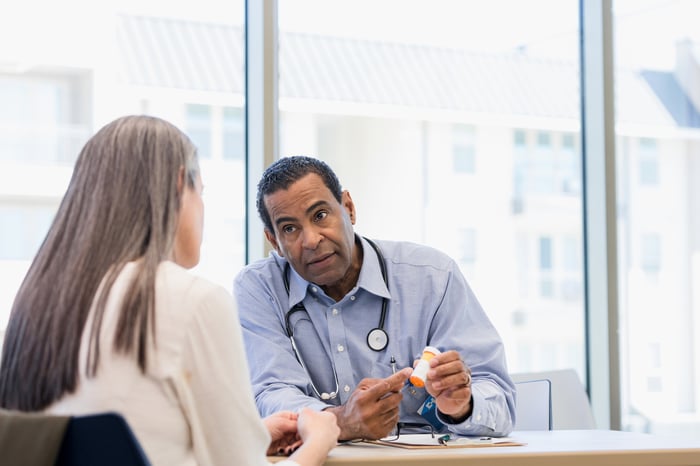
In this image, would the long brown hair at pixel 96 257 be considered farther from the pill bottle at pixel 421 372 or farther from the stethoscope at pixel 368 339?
the stethoscope at pixel 368 339

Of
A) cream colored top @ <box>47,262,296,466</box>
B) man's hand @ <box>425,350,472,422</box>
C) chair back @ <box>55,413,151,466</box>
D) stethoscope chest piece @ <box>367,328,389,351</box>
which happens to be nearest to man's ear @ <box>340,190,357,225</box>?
stethoscope chest piece @ <box>367,328,389,351</box>

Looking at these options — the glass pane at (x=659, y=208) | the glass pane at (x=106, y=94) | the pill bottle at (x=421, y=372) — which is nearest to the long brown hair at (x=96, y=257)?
the pill bottle at (x=421, y=372)

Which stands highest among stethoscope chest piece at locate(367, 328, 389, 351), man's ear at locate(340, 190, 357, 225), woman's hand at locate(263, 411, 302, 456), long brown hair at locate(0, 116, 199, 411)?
man's ear at locate(340, 190, 357, 225)

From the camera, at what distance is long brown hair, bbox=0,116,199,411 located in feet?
Result: 4.11

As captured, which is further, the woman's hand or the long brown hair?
the woman's hand

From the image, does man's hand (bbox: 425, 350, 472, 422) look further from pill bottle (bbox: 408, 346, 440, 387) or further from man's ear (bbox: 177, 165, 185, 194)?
man's ear (bbox: 177, 165, 185, 194)

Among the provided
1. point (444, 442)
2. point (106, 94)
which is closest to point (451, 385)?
point (444, 442)

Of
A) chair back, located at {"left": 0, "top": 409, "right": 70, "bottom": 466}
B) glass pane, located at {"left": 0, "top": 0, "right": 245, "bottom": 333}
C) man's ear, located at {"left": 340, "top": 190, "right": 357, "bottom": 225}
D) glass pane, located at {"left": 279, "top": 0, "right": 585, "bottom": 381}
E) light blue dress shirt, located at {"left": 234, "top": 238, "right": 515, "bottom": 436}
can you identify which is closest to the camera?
chair back, located at {"left": 0, "top": 409, "right": 70, "bottom": 466}

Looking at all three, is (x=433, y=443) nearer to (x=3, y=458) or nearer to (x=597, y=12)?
(x=3, y=458)

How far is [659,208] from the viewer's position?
12.9 ft

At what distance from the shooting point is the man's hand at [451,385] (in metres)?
1.88

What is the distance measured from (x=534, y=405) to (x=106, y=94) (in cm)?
179

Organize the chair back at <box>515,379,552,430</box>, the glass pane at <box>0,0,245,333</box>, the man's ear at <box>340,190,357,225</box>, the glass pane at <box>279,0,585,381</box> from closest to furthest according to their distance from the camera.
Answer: the man's ear at <box>340,190,357,225</box>
the chair back at <box>515,379,552,430</box>
the glass pane at <box>0,0,245,333</box>
the glass pane at <box>279,0,585,381</box>

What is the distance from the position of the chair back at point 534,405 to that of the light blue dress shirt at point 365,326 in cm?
45
